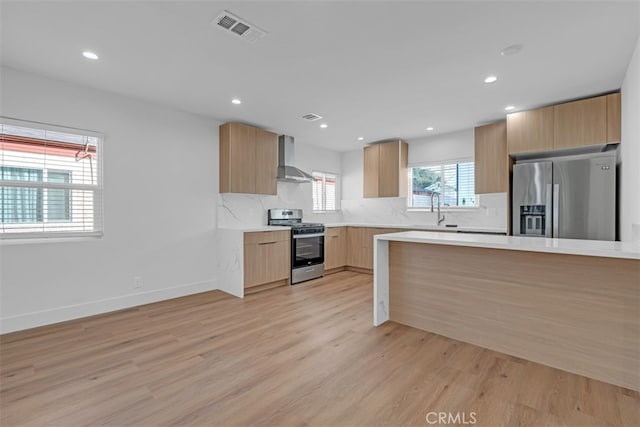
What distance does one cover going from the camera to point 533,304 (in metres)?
2.33

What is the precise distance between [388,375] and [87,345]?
2522 mm

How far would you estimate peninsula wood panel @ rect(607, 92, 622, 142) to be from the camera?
128 inches

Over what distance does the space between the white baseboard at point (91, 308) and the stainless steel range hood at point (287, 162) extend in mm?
2127

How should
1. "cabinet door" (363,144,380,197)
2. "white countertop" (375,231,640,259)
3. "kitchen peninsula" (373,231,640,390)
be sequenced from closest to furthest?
"white countertop" (375,231,640,259), "kitchen peninsula" (373,231,640,390), "cabinet door" (363,144,380,197)

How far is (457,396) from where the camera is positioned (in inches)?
72.6

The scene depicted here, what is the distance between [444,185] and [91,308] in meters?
5.35

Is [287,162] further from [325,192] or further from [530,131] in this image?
[530,131]

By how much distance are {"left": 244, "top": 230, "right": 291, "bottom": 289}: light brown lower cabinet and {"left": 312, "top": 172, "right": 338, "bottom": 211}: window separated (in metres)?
1.80

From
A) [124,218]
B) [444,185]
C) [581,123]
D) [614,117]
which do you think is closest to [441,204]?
[444,185]

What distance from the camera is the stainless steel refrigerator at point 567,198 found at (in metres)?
3.32

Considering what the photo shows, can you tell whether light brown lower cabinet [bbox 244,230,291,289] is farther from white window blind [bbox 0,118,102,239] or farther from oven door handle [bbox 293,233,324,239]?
white window blind [bbox 0,118,102,239]

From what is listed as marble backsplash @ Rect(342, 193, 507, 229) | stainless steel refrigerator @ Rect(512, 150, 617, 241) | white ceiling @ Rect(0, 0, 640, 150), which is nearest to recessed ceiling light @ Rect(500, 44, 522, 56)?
white ceiling @ Rect(0, 0, 640, 150)

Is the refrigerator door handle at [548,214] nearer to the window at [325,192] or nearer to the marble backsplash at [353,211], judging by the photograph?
the marble backsplash at [353,211]

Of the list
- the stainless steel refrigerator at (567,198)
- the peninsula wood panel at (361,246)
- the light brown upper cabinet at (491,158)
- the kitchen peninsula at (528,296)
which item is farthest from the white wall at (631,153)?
the peninsula wood panel at (361,246)
